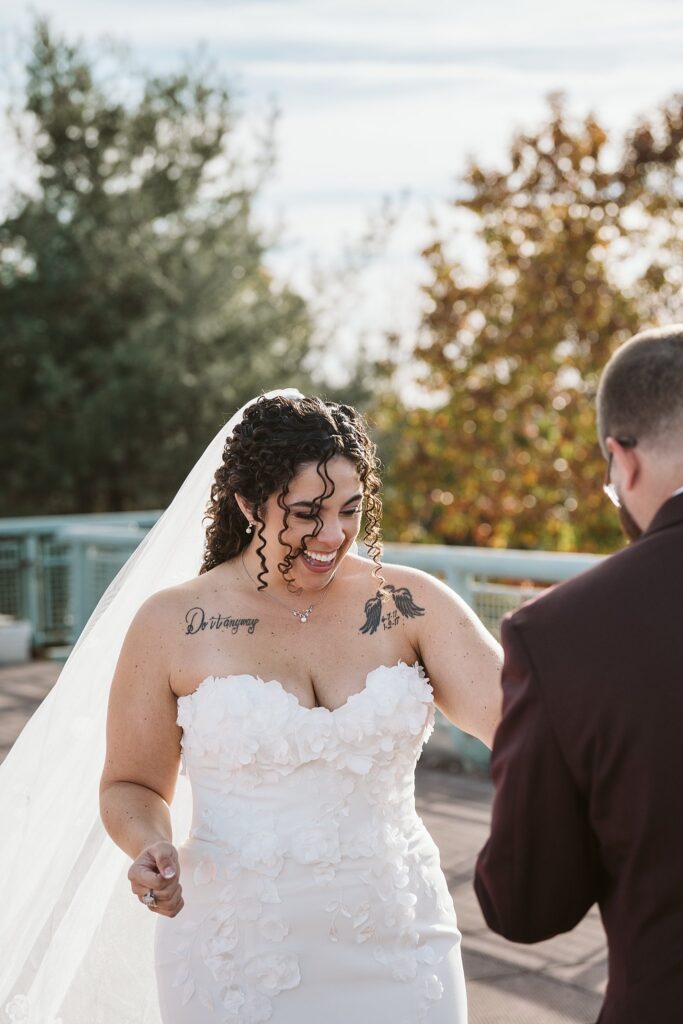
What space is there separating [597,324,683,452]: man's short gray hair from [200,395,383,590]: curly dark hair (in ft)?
3.07

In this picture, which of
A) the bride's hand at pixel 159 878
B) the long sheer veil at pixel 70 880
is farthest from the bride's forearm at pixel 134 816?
the long sheer veil at pixel 70 880

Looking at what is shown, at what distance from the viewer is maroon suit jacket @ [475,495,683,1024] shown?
1371mm

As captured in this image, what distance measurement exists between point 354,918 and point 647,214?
32.7ft

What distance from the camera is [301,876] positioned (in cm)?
234

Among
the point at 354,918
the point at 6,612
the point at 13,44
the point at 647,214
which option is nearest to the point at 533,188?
the point at 647,214

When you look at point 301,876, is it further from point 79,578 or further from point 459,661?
point 79,578

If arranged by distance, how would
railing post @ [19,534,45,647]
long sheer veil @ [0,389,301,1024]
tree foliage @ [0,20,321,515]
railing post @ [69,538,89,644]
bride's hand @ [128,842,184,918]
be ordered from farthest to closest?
1. tree foliage @ [0,20,321,515]
2. railing post @ [19,534,45,647]
3. railing post @ [69,538,89,644]
4. long sheer veil @ [0,389,301,1024]
5. bride's hand @ [128,842,184,918]

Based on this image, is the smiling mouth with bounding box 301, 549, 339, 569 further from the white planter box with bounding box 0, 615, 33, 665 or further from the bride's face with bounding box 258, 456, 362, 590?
the white planter box with bounding box 0, 615, 33, 665

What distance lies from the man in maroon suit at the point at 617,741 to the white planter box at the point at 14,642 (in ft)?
29.8

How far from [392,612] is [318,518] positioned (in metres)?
0.28

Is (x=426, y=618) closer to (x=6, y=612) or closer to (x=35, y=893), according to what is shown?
(x=35, y=893)

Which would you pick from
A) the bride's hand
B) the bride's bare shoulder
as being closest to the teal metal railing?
the bride's bare shoulder

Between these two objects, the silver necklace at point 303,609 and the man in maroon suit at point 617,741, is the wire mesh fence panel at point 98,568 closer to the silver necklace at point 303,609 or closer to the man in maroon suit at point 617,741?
the silver necklace at point 303,609

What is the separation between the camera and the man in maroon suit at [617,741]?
1.37 metres
